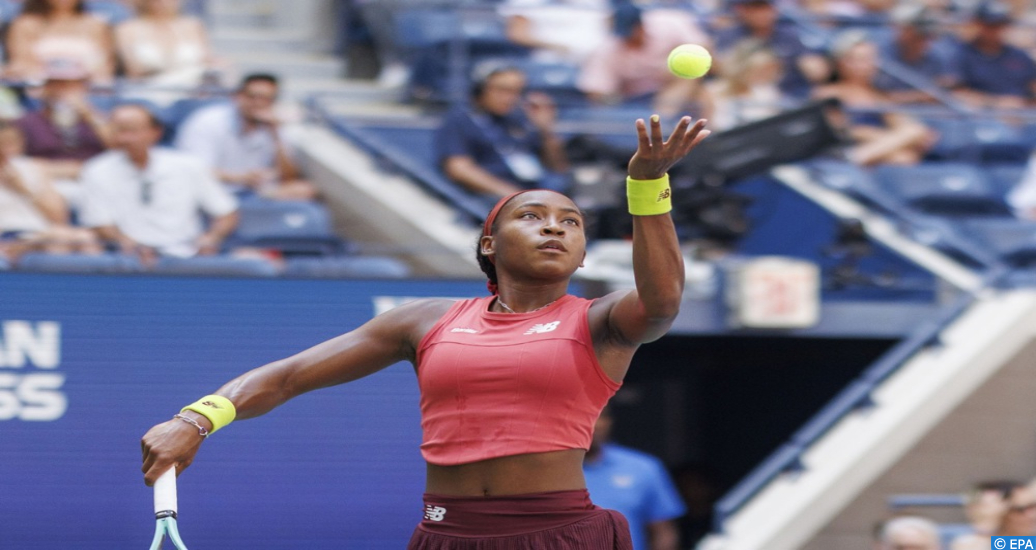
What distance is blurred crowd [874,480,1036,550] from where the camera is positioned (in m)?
5.88

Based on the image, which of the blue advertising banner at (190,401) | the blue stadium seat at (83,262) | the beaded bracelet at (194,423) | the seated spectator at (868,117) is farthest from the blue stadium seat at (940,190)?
the beaded bracelet at (194,423)

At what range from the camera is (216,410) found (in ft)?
12.5

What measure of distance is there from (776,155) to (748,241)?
0.87 meters

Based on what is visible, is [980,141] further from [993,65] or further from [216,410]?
[216,410]

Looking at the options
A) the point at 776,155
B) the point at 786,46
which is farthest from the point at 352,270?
the point at 786,46

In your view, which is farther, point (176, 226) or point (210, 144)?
point (210, 144)

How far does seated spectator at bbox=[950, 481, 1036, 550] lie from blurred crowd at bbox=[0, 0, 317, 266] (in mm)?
3256

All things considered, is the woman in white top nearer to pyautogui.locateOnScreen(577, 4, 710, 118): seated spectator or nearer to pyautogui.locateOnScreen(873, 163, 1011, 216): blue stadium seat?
pyautogui.locateOnScreen(577, 4, 710, 118): seated spectator

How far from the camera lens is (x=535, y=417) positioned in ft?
12.0

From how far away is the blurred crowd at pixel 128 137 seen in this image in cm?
680

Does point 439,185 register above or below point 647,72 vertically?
below

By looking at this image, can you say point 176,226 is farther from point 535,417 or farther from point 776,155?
point 535,417

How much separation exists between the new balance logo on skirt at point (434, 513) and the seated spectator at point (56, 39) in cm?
480

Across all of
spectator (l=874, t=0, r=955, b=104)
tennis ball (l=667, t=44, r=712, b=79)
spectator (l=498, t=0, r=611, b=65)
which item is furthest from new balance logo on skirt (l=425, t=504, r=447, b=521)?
spectator (l=874, t=0, r=955, b=104)
